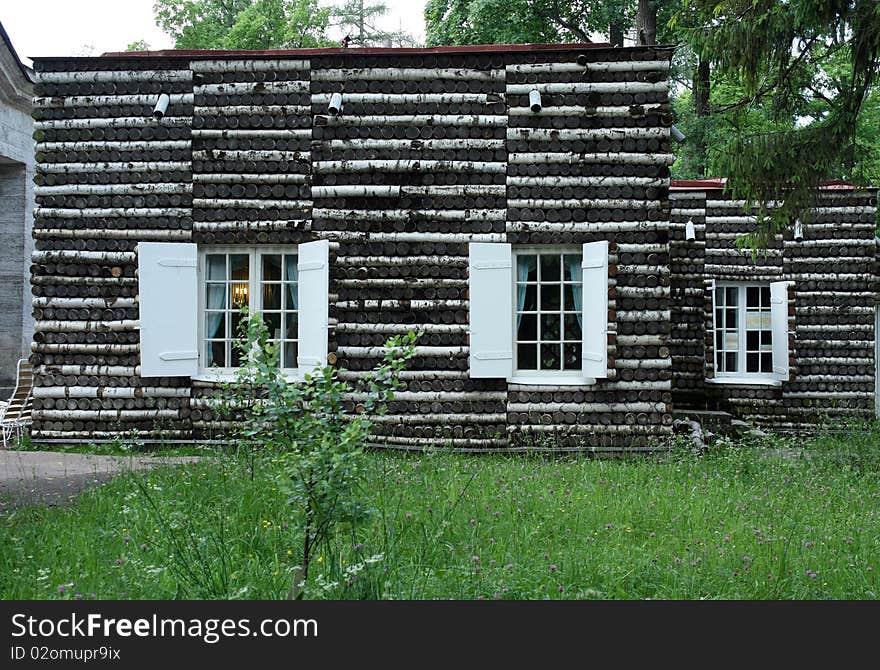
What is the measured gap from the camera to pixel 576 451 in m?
10.3

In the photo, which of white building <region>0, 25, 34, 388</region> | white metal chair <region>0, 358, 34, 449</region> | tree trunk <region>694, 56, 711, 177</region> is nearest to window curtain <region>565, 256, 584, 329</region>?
white metal chair <region>0, 358, 34, 449</region>

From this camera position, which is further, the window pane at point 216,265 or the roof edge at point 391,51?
the window pane at point 216,265

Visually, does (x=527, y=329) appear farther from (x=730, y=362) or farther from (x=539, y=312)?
(x=730, y=362)

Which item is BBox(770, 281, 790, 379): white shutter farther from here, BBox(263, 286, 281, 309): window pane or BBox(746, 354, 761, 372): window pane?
BBox(263, 286, 281, 309): window pane

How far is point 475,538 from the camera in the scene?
19.7ft

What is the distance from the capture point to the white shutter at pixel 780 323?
1478 cm

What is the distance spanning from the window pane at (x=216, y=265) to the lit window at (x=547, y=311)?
11.8ft

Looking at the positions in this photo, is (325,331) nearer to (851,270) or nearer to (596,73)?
(596,73)

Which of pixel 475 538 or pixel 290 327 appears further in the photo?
pixel 290 327

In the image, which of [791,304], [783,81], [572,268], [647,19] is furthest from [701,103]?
[572,268]

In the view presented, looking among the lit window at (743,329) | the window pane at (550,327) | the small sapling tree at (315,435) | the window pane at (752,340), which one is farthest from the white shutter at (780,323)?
the small sapling tree at (315,435)

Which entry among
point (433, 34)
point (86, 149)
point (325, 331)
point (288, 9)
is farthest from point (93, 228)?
point (288, 9)

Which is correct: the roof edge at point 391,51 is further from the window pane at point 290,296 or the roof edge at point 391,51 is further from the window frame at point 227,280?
the window pane at point 290,296

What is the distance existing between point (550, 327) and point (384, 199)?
8.23ft
